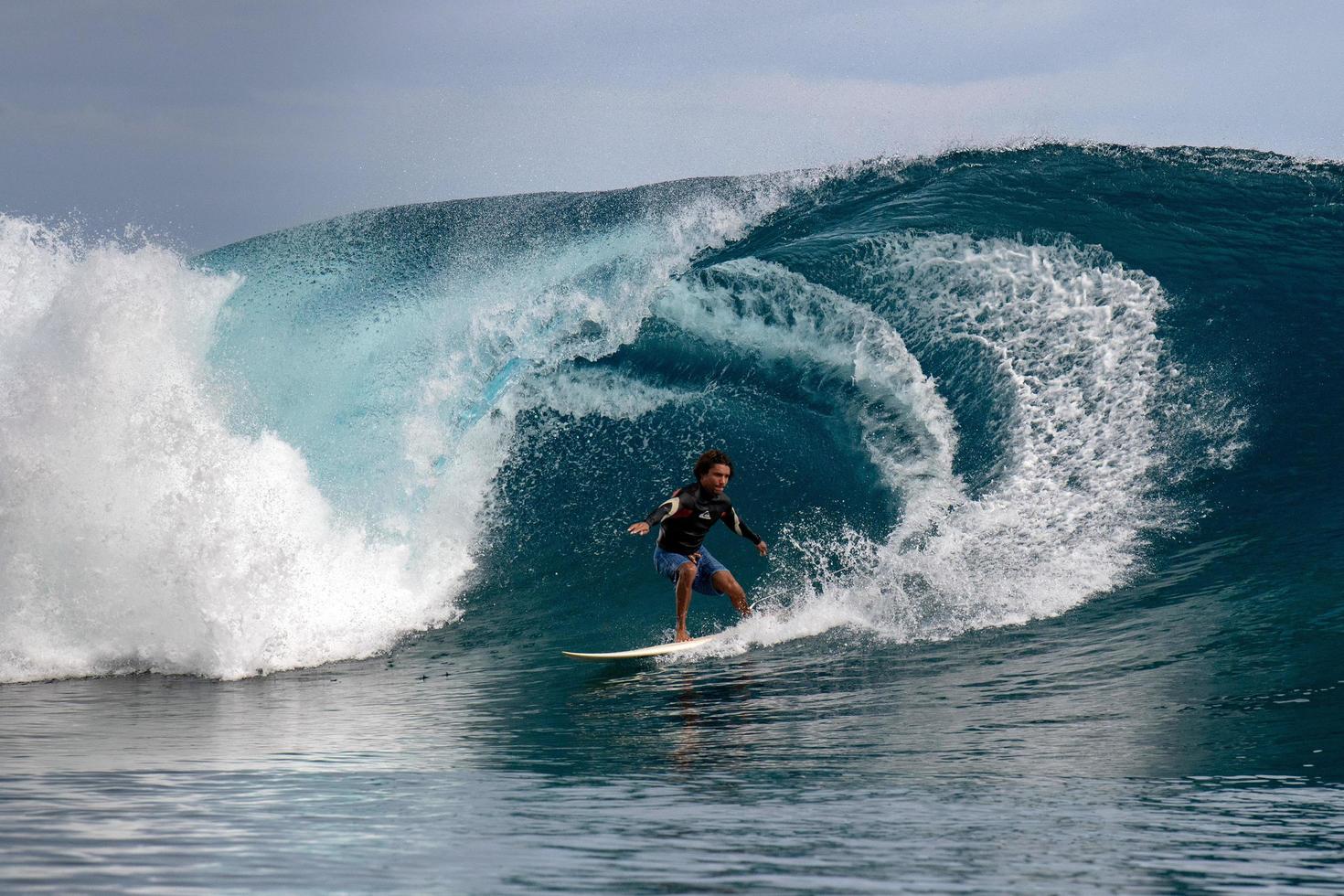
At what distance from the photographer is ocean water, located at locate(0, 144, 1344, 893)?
4070mm

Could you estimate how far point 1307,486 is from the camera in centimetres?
953

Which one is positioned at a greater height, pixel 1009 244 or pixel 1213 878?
pixel 1009 244

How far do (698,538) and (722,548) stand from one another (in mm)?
1943

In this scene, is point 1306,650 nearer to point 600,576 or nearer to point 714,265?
point 600,576

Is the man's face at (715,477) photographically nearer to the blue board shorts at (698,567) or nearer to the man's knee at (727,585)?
the blue board shorts at (698,567)

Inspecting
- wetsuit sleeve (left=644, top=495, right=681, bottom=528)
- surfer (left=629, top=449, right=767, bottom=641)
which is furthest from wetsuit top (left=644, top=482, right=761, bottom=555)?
wetsuit sleeve (left=644, top=495, right=681, bottom=528)

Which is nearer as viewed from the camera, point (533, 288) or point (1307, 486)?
point (1307, 486)

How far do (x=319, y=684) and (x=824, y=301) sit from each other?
20.8 ft

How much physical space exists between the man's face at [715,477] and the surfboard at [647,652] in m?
1.02

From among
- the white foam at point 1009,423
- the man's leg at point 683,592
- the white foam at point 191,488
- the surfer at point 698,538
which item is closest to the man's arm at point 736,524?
the surfer at point 698,538

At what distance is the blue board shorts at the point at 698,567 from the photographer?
8.53 m

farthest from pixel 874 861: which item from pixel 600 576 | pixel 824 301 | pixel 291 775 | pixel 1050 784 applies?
pixel 824 301

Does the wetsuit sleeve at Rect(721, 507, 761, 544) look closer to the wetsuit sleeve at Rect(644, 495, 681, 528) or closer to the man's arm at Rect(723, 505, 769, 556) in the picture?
the man's arm at Rect(723, 505, 769, 556)

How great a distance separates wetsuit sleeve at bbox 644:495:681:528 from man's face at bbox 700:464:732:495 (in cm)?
21
